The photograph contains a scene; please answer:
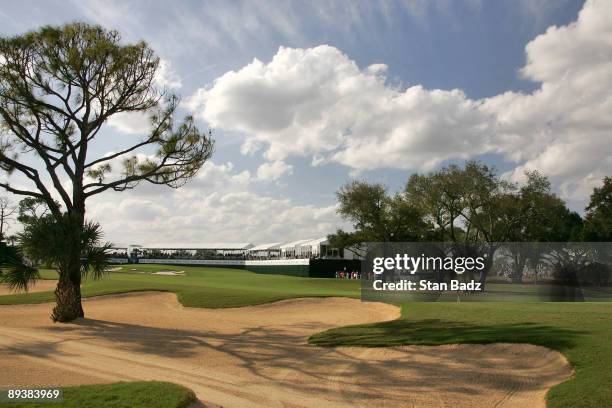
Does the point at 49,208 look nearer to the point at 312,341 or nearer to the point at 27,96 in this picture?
the point at 27,96

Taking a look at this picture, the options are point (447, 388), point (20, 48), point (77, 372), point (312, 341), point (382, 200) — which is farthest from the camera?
point (382, 200)

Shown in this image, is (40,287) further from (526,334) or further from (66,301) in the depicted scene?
(526,334)

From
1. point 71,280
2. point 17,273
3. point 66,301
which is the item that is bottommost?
point 66,301

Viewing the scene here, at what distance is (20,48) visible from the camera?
19.1 metres

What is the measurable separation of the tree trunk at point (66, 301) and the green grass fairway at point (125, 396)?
11177 millimetres

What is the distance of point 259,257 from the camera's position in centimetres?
9006

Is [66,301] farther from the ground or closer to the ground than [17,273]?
closer to the ground

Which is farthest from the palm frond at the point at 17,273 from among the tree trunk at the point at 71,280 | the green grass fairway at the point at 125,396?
the green grass fairway at the point at 125,396

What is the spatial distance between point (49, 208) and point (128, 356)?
883 cm

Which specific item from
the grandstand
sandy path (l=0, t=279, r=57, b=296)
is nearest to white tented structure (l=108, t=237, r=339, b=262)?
the grandstand

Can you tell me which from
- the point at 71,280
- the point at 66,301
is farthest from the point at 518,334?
the point at 66,301

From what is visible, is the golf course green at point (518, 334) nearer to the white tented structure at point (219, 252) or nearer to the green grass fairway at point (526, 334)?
the green grass fairway at point (526, 334)

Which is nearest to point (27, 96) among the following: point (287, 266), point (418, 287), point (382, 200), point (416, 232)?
point (418, 287)

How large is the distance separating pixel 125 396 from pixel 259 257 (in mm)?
81950
